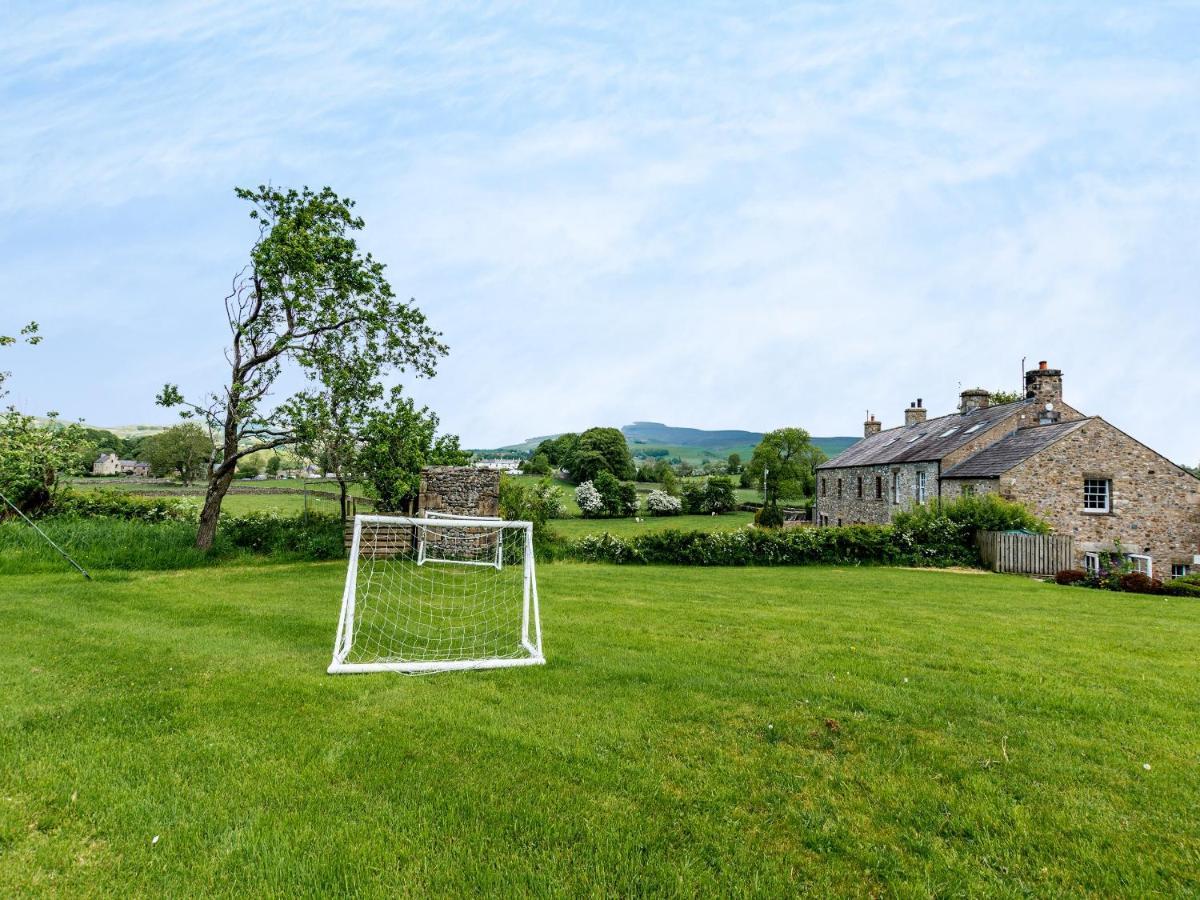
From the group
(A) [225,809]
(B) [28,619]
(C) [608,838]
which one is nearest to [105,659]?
(B) [28,619]

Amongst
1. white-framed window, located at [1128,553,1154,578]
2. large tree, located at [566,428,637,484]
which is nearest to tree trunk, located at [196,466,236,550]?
white-framed window, located at [1128,553,1154,578]

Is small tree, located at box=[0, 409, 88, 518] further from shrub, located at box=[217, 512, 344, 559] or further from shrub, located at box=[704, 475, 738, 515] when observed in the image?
shrub, located at box=[704, 475, 738, 515]

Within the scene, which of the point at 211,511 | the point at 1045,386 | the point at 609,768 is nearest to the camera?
the point at 609,768

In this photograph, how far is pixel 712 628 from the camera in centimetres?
935

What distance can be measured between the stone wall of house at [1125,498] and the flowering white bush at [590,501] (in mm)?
33653

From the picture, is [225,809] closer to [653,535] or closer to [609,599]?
[609,599]

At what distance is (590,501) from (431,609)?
41.1 metres

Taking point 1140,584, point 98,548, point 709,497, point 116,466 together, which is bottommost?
point 1140,584

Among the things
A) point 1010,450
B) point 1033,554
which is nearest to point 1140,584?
point 1033,554

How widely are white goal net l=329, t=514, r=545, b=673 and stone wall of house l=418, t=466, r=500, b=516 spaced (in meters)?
1.22

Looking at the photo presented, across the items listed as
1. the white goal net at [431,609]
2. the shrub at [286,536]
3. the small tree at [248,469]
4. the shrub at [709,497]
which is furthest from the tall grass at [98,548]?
the shrub at [709,497]

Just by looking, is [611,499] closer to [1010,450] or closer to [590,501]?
[590,501]

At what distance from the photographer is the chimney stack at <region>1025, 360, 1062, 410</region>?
2733cm

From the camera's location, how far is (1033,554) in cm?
2017
